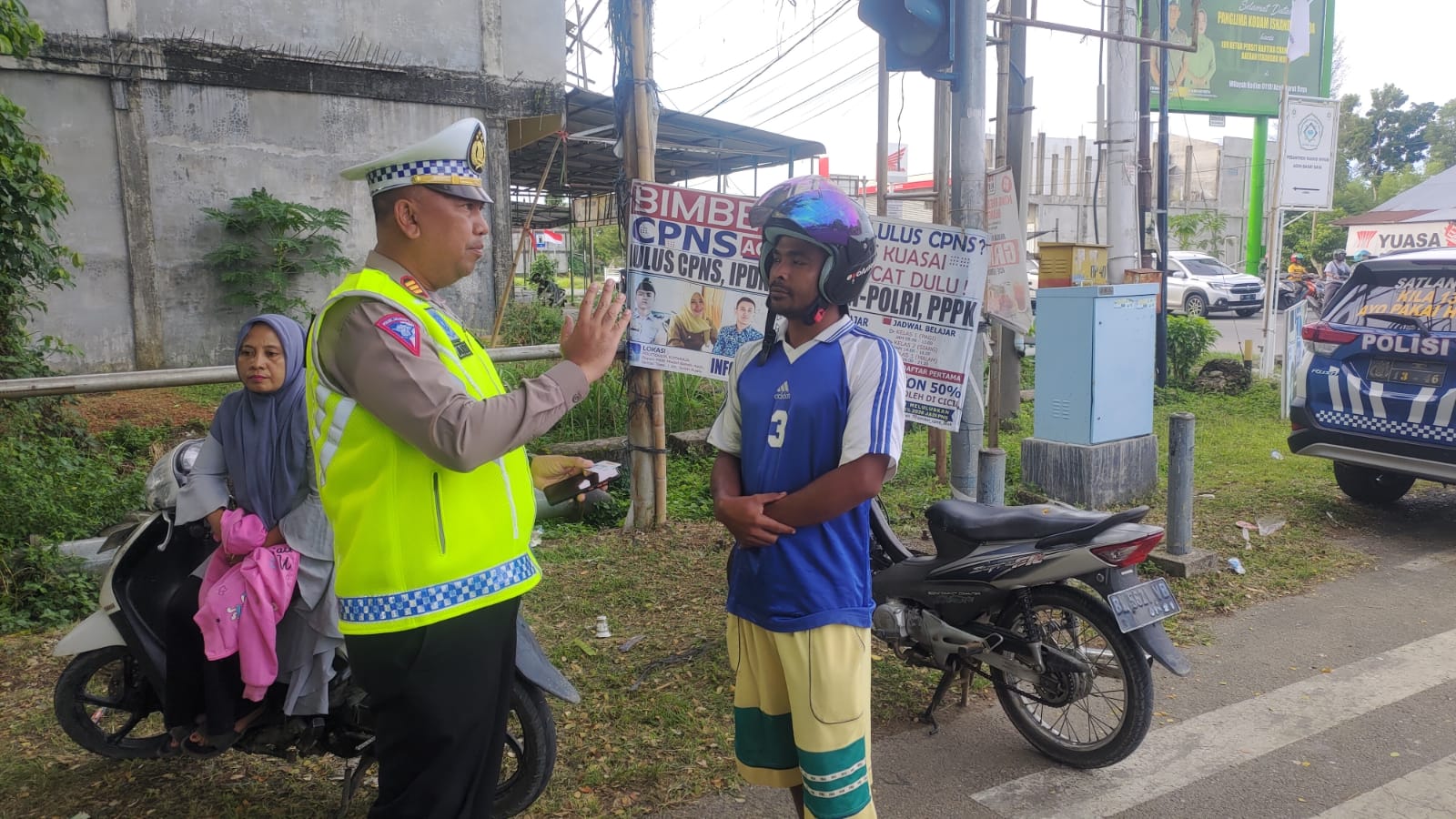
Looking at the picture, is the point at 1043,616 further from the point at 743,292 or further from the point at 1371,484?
the point at 1371,484

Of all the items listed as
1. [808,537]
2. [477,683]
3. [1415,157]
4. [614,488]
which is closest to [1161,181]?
[614,488]

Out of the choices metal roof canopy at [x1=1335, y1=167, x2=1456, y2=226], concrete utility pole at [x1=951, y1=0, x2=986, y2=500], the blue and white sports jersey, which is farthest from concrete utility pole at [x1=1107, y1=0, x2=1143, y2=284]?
metal roof canopy at [x1=1335, y1=167, x2=1456, y2=226]

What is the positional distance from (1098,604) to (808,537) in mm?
1495

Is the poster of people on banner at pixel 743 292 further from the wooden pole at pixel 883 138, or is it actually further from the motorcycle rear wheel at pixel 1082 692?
the wooden pole at pixel 883 138

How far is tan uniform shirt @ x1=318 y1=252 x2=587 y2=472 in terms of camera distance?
1.81 meters

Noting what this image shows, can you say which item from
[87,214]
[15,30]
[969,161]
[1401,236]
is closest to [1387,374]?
[969,161]

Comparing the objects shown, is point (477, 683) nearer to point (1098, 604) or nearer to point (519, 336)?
point (1098, 604)

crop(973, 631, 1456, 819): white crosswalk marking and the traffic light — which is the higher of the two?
the traffic light

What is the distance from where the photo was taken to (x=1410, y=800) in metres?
3.13

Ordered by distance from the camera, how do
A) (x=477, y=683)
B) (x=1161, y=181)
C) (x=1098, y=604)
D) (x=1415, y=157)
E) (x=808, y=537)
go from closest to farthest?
(x=477, y=683) → (x=808, y=537) → (x=1098, y=604) → (x=1161, y=181) → (x=1415, y=157)

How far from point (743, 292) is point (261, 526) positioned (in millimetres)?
3080

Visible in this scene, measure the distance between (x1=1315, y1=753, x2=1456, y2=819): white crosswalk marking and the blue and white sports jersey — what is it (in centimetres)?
195

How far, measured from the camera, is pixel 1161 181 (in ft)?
34.4

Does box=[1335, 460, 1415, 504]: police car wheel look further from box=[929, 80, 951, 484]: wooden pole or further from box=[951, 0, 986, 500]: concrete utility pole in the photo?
box=[951, 0, 986, 500]: concrete utility pole
